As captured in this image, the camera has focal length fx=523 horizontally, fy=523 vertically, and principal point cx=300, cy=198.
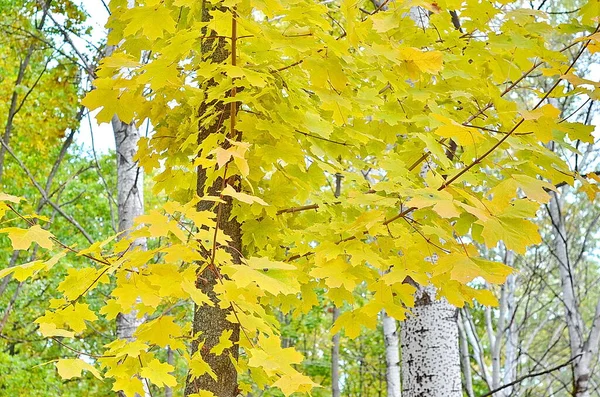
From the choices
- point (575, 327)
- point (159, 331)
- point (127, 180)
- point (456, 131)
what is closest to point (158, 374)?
point (159, 331)

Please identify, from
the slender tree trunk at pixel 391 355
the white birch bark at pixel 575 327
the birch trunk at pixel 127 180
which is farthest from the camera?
the slender tree trunk at pixel 391 355

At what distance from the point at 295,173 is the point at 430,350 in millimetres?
1190

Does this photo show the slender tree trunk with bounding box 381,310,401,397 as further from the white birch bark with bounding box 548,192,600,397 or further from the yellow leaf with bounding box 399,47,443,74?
the yellow leaf with bounding box 399,47,443,74

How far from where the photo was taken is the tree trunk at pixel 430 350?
8.19ft

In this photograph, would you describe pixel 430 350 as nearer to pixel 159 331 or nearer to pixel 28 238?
pixel 159 331


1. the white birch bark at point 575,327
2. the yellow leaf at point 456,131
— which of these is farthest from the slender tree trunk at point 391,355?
the yellow leaf at point 456,131

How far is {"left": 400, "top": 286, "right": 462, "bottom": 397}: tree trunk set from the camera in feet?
8.19

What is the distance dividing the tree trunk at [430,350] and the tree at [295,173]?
30.5 inches

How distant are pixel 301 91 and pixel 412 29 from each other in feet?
2.11

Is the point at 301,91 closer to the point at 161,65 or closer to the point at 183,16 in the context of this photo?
the point at 161,65

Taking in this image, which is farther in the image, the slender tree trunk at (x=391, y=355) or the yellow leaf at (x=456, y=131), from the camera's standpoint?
the slender tree trunk at (x=391, y=355)

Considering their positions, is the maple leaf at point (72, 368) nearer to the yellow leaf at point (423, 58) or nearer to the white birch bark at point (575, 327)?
the yellow leaf at point (423, 58)

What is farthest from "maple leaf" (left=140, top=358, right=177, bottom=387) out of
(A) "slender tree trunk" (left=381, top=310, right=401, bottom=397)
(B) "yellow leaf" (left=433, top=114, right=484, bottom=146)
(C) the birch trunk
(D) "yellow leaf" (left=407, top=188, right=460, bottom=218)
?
(A) "slender tree trunk" (left=381, top=310, right=401, bottom=397)

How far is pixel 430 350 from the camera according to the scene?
252cm
